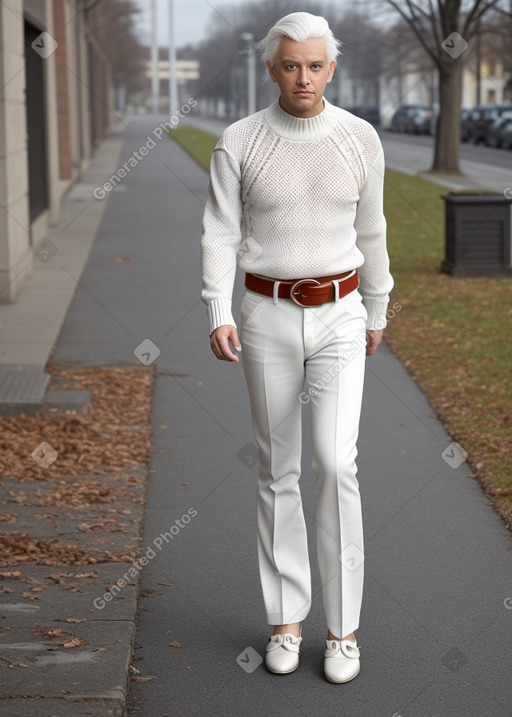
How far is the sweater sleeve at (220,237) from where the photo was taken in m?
3.81

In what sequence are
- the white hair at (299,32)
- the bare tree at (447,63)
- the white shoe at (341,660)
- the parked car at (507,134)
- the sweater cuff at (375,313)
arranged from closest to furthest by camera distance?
1. the white hair at (299,32)
2. the white shoe at (341,660)
3. the sweater cuff at (375,313)
4. the bare tree at (447,63)
5. the parked car at (507,134)

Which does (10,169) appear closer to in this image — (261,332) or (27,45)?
(27,45)

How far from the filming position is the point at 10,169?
11.9m

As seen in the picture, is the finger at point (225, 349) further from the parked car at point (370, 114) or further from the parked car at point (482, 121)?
the parked car at point (370, 114)

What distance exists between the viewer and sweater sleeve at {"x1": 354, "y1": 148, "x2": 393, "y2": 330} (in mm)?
3869

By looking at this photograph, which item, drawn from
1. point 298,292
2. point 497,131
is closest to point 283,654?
point 298,292

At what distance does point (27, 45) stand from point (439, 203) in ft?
29.6

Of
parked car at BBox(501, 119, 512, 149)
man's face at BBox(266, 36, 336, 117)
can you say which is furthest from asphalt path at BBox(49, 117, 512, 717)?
parked car at BBox(501, 119, 512, 149)

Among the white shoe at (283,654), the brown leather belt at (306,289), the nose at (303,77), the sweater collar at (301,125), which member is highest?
the nose at (303,77)

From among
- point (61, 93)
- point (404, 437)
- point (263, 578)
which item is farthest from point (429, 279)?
point (61, 93)

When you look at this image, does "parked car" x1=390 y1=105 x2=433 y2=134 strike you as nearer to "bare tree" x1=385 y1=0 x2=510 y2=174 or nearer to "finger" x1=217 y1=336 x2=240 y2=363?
"bare tree" x1=385 y1=0 x2=510 y2=174

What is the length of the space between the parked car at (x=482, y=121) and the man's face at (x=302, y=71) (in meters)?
49.8

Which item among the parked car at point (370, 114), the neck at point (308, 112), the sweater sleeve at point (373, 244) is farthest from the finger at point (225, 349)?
the parked car at point (370, 114)

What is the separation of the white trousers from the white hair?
29.4 inches
